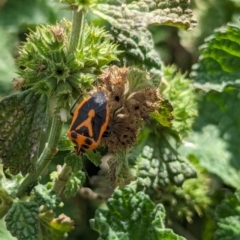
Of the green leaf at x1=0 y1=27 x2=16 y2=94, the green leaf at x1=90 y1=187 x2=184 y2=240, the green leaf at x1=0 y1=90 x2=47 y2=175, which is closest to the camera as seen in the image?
the green leaf at x1=0 y1=90 x2=47 y2=175

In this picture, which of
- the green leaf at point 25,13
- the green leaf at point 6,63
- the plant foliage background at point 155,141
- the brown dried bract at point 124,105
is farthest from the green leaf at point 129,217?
the green leaf at point 25,13

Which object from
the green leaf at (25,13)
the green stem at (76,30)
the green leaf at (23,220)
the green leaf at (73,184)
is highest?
the green leaf at (25,13)

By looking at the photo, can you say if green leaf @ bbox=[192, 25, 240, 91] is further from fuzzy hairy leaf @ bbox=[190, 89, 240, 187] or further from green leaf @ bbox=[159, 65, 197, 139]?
fuzzy hairy leaf @ bbox=[190, 89, 240, 187]

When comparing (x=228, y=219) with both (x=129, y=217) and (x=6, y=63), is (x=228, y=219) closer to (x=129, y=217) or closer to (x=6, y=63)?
(x=129, y=217)

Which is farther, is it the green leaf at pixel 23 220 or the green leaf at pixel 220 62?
the green leaf at pixel 220 62

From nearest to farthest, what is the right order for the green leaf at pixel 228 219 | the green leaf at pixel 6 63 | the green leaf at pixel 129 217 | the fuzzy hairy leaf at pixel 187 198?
1. the green leaf at pixel 129 217
2. the green leaf at pixel 228 219
3. the fuzzy hairy leaf at pixel 187 198
4. the green leaf at pixel 6 63

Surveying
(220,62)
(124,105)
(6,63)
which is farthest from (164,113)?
(6,63)

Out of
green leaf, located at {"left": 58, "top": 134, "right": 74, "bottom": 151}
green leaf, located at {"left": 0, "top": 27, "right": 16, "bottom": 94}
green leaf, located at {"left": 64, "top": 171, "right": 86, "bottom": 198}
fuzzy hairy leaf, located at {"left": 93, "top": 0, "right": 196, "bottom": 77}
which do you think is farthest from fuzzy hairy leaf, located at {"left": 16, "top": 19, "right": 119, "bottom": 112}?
green leaf, located at {"left": 0, "top": 27, "right": 16, "bottom": 94}

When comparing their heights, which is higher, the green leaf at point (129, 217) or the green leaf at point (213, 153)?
the green leaf at point (213, 153)

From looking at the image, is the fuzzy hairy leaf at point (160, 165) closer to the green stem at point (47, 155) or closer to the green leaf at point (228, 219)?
the green leaf at point (228, 219)
